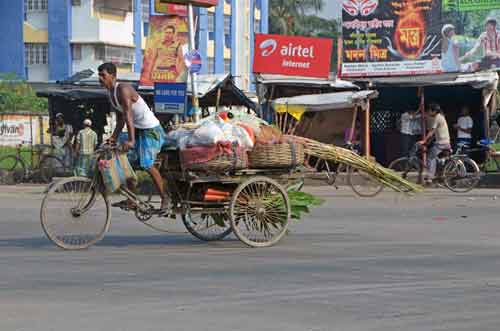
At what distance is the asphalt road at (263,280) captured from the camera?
6781 mm

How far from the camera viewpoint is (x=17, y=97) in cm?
4916

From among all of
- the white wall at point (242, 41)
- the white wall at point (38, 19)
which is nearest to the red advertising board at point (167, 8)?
the white wall at point (38, 19)

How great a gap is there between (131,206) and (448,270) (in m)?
3.40

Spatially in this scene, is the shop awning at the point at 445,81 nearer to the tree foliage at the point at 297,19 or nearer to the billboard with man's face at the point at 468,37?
the billboard with man's face at the point at 468,37

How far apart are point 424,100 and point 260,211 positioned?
53.2 feet

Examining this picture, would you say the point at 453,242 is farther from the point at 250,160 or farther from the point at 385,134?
the point at 385,134

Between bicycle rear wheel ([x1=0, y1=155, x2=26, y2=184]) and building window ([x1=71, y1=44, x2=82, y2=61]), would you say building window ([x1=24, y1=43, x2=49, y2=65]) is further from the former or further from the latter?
bicycle rear wheel ([x1=0, y1=155, x2=26, y2=184])

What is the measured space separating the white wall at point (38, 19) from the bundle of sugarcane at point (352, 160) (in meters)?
44.7

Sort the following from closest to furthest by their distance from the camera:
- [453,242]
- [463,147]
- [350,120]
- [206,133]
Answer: [206,133] < [453,242] < [463,147] < [350,120]

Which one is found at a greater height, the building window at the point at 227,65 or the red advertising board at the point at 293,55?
the building window at the point at 227,65

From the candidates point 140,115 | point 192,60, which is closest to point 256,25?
point 192,60

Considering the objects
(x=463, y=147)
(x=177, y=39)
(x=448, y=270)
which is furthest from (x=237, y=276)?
(x=463, y=147)

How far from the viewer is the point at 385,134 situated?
1053 inches

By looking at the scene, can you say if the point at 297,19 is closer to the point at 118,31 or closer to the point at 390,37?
the point at 118,31
